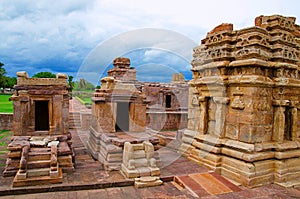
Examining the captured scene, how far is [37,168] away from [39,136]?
166 cm

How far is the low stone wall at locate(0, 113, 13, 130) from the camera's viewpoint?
581 inches

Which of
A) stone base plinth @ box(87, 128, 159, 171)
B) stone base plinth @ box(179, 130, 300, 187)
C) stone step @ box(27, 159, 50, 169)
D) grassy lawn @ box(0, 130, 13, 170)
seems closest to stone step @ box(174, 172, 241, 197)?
stone base plinth @ box(179, 130, 300, 187)

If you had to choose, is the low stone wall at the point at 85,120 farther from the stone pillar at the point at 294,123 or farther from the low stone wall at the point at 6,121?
the stone pillar at the point at 294,123

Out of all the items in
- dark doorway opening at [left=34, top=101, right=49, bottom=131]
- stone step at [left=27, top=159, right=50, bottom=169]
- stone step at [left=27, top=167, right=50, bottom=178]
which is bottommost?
stone step at [left=27, top=167, right=50, bottom=178]

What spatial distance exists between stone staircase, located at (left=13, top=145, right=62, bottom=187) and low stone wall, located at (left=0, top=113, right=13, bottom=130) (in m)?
10.0

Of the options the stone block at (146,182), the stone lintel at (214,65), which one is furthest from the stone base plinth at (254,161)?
the stone lintel at (214,65)

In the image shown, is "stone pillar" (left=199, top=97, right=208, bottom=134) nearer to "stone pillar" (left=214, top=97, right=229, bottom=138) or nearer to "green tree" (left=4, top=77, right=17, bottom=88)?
"stone pillar" (left=214, top=97, right=229, bottom=138)

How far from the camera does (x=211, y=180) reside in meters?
6.48

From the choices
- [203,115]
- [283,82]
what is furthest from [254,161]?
[283,82]

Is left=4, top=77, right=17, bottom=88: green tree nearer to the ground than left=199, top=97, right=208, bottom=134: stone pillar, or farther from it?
farther from it

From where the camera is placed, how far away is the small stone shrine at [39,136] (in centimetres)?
596

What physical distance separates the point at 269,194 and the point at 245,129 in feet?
5.72

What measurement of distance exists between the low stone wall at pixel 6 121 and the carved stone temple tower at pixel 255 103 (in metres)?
12.7

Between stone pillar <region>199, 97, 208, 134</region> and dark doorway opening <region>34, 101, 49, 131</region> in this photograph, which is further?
dark doorway opening <region>34, 101, 49, 131</region>
